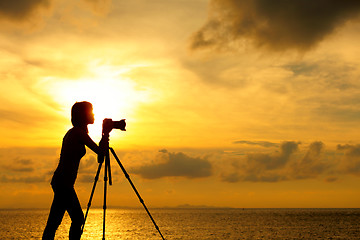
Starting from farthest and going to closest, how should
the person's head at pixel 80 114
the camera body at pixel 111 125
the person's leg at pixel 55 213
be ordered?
1. the camera body at pixel 111 125
2. the person's head at pixel 80 114
3. the person's leg at pixel 55 213

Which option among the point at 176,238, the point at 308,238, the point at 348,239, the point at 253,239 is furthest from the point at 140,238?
the point at 348,239

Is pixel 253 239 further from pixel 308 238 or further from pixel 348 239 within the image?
pixel 348 239

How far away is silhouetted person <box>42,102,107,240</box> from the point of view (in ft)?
17.9

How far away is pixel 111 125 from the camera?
585 centimetres

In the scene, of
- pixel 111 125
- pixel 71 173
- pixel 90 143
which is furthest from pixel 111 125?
pixel 71 173

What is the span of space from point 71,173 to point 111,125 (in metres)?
0.91

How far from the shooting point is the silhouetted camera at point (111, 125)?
5801 millimetres

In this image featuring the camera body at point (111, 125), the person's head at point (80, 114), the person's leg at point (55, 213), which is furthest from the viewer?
the camera body at point (111, 125)

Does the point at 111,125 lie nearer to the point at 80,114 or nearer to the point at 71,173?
the point at 80,114

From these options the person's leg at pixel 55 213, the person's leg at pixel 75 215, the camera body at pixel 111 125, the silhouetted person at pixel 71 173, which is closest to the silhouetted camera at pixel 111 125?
the camera body at pixel 111 125

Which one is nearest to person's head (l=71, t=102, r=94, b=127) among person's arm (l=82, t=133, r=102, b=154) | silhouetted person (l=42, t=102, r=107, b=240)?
silhouetted person (l=42, t=102, r=107, b=240)

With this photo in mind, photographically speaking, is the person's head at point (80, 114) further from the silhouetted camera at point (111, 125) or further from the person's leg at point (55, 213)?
Answer: the person's leg at point (55, 213)

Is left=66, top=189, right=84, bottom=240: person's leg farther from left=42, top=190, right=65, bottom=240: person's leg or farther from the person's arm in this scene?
the person's arm

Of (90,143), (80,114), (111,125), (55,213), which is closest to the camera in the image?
(55,213)
